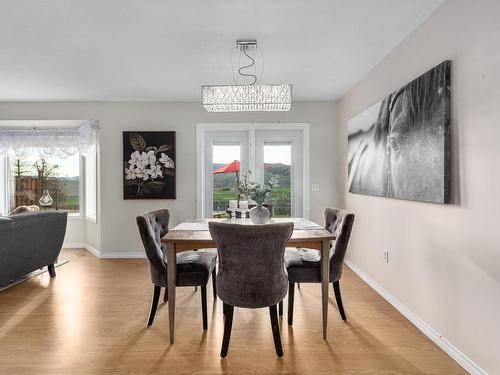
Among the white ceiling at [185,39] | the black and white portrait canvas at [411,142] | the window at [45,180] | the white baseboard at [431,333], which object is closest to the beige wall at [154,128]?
the white ceiling at [185,39]

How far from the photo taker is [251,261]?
1945 mm

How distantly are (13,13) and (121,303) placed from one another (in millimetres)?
2488

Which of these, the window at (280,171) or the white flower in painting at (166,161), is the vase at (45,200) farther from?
the window at (280,171)

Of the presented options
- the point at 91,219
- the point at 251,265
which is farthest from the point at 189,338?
the point at 91,219

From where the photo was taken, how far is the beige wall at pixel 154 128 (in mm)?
4551

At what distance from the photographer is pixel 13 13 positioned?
2213 millimetres

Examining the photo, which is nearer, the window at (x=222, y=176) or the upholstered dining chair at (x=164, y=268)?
Answer: the upholstered dining chair at (x=164, y=268)

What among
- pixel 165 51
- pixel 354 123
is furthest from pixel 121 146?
pixel 354 123

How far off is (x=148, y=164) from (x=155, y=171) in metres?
0.14

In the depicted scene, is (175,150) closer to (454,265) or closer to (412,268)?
(412,268)

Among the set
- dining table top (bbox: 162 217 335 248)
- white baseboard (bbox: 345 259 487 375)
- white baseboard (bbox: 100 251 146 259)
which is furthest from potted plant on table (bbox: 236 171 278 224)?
white baseboard (bbox: 100 251 146 259)

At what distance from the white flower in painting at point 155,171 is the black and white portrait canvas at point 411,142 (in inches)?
108

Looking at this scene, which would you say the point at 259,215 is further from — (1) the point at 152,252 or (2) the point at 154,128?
(2) the point at 154,128

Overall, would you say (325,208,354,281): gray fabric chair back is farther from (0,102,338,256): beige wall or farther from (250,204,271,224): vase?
(0,102,338,256): beige wall
